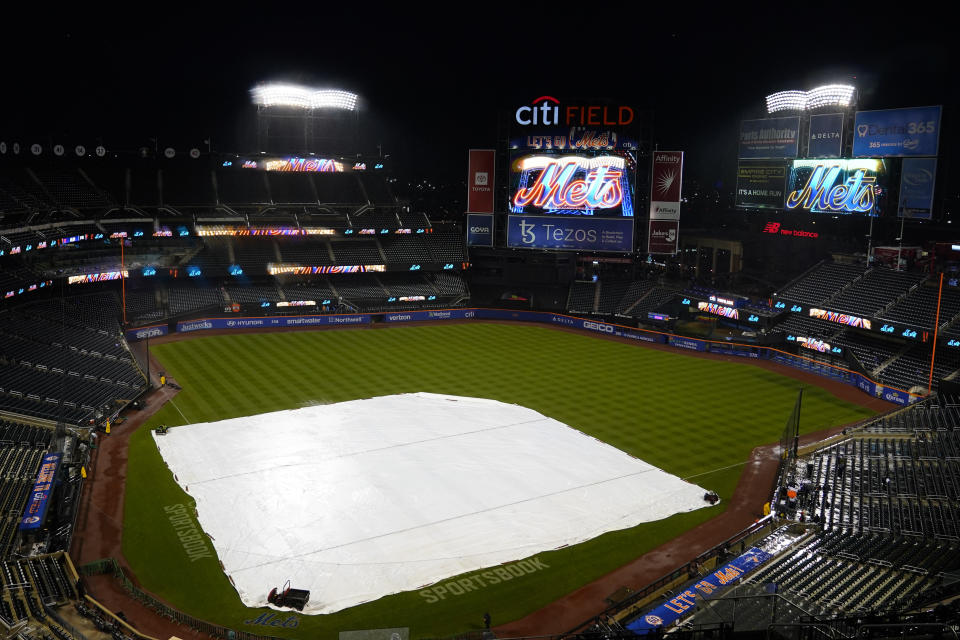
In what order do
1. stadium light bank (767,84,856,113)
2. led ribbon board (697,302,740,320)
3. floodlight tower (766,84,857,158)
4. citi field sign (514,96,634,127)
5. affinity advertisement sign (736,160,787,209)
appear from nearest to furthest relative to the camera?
stadium light bank (767,84,856,113) < floodlight tower (766,84,857,158) < led ribbon board (697,302,740,320) < affinity advertisement sign (736,160,787,209) < citi field sign (514,96,634,127)

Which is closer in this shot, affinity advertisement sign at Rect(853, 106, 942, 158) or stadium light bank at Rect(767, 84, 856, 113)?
affinity advertisement sign at Rect(853, 106, 942, 158)

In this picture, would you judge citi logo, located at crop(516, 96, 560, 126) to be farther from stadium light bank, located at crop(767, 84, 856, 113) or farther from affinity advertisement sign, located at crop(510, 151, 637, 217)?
stadium light bank, located at crop(767, 84, 856, 113)

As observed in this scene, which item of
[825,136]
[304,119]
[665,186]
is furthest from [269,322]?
[825,136]

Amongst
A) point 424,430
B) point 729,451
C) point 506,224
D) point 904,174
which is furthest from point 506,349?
point 904,174

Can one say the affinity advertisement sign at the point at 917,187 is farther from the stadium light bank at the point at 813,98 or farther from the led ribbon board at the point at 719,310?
the led ribbon board at the point at 719,310

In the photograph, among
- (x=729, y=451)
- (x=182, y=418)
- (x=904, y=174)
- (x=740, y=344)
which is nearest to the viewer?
(x=729, y=451)

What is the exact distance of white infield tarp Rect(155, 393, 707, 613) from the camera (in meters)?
22.0

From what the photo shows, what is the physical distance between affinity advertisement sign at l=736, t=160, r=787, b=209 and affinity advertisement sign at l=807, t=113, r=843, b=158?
2709 millimetres

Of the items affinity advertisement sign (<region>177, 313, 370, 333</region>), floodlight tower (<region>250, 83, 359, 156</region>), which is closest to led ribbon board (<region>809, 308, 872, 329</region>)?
affinity advertisement sign (<region>177, 313, 370, 333</region>)

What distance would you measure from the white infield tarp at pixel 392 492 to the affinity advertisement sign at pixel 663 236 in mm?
25923

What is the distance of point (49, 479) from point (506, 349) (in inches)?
1187

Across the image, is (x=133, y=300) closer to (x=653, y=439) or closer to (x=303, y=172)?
(x=303, y=172)

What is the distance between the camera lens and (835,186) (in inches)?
1956

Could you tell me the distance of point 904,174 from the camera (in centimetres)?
4581
